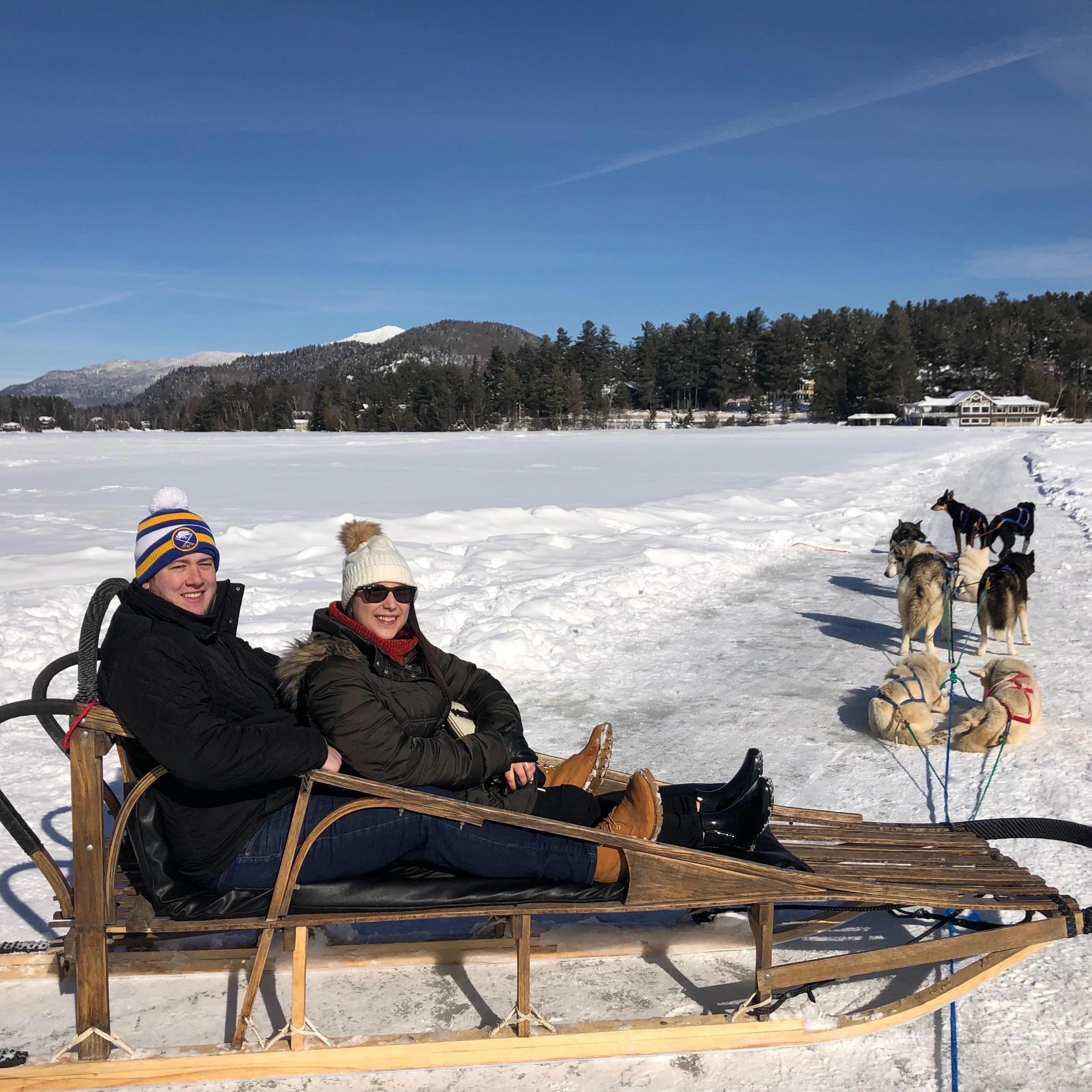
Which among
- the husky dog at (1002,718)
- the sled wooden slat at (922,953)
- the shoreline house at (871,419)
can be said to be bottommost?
the sled wooden slat at (922,953)

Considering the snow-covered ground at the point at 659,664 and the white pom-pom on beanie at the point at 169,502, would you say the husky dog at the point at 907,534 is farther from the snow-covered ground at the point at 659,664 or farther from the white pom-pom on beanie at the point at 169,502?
the white pom-pom on beanie at the point at 169,502

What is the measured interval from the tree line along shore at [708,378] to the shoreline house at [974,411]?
2648 millimetres

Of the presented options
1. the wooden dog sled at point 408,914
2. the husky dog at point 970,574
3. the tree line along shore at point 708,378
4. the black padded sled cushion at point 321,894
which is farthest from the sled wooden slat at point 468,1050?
the tree line along shore at point 708,378

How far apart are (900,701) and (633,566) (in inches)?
184

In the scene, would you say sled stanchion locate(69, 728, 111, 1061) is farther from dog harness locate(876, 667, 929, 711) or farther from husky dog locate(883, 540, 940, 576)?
husky dog locate(883, 540, 940, 576)

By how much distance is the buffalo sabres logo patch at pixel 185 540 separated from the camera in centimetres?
258

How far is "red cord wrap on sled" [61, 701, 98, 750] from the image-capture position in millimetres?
2322

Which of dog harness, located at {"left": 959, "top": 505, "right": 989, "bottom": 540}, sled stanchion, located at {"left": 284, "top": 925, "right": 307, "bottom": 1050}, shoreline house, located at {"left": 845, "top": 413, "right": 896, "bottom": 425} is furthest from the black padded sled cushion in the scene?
shoreline house, located at {"left": 845, "top": 413, "right": 896, "bottom": 425}

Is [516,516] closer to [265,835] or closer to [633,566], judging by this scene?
[633,566]

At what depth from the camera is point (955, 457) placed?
3259cm

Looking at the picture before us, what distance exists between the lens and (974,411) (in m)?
86.6

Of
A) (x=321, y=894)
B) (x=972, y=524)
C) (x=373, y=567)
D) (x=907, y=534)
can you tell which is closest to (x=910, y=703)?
(x=373, y=567)

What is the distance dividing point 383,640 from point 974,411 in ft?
314

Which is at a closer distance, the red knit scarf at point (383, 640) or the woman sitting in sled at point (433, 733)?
the woman sitting in sled at point (433, 733)
